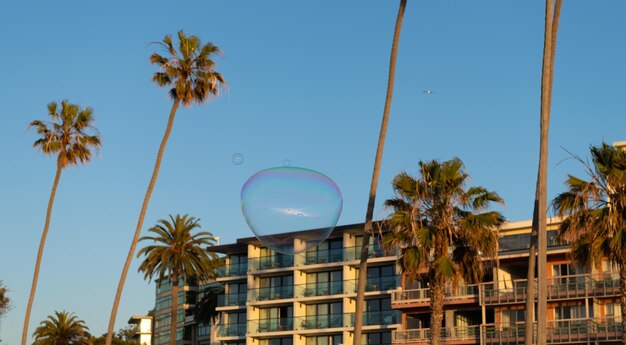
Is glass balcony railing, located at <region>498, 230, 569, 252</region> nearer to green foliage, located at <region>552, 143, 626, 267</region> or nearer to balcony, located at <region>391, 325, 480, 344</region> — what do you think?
balcony, located at <region>391, 325, 480, 344</region>

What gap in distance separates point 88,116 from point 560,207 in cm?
3347

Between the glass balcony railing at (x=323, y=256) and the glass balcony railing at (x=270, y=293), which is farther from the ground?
the glass balcony railing at (x=323, y=256)

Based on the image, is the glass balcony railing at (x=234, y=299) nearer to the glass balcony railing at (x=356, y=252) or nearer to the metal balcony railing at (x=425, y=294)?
the glass balcony railing at (x=356, y=252)

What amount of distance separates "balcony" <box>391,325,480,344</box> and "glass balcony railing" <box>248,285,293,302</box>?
2134 cm

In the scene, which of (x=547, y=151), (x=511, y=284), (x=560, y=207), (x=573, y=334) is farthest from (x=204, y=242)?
(x=547, y=151)

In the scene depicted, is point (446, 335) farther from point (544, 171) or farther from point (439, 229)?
point (544, 171)

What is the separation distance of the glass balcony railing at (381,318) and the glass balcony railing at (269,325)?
858 centimetres

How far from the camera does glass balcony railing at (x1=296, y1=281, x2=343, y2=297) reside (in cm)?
9231

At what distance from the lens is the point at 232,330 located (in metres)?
99.6

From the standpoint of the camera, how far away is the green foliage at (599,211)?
1822 inches

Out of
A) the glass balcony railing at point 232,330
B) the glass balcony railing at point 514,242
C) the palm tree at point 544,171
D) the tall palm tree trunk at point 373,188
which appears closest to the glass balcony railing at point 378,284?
the glass balcony railing at point 514,242

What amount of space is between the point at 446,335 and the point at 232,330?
31571mm

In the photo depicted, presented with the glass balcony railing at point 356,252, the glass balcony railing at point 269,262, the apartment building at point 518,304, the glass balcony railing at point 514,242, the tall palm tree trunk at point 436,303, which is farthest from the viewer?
the glass balcony railing at point 269,262

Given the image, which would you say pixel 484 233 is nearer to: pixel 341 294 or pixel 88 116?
pixel 88 116
